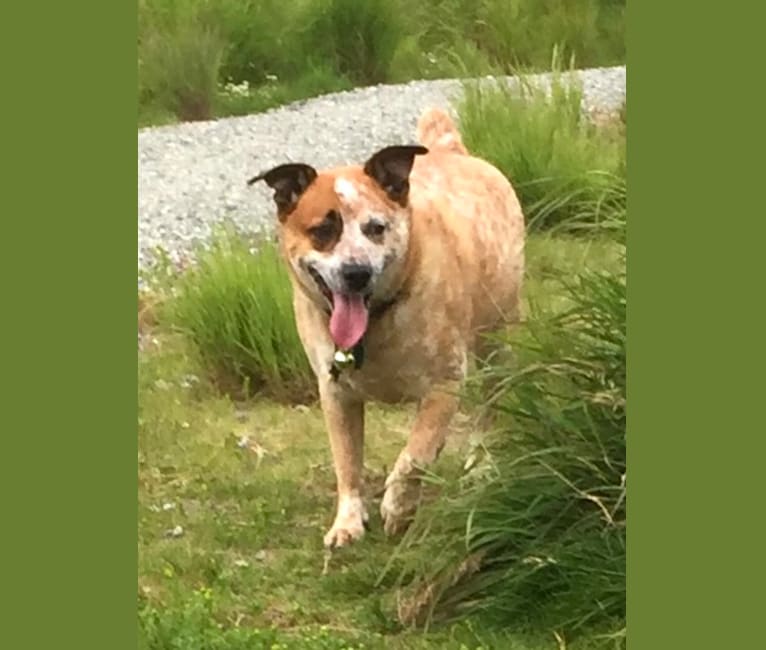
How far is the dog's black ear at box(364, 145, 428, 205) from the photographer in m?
5.53

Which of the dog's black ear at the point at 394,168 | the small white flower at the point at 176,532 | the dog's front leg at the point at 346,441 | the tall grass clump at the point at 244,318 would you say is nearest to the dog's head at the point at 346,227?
the dog's black ear at the point at 394,168

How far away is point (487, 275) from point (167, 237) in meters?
0.85

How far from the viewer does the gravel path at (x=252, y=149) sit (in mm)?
5672

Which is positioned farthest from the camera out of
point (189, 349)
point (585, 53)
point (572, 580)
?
point (189, 349)

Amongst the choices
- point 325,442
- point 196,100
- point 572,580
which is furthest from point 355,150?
point 572,580

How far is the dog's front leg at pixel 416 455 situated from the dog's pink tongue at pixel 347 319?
266 mm

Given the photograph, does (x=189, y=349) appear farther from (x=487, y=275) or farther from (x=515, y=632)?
(x=515, y=632)

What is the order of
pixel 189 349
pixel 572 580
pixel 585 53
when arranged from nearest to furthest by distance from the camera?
pixel 572 580 < pixel 585 53 < pixel 189 349

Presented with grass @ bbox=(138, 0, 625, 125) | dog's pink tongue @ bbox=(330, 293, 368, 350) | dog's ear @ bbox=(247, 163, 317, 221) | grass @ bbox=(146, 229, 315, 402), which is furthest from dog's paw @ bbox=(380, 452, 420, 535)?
grass @ bbox=(138, 0, 625, 125)

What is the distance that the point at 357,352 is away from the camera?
5.71 metres

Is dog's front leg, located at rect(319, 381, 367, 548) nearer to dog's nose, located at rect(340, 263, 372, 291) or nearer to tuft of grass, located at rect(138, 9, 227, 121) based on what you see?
dog's nose, located at rect(340, 263, 372, 291)

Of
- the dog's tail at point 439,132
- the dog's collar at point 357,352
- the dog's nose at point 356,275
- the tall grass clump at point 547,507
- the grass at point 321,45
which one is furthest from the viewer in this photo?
the dog's tail at point 439,132

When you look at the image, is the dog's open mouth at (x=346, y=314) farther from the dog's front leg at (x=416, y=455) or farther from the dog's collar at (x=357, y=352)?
the dog's front leg at (x=416, y=455)

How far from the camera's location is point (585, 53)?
554 cm
